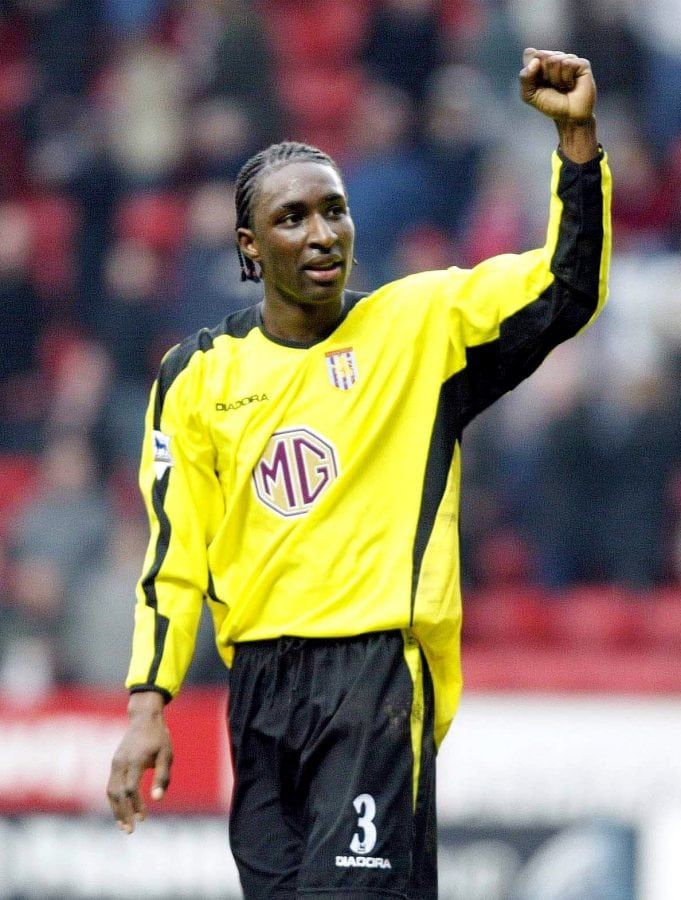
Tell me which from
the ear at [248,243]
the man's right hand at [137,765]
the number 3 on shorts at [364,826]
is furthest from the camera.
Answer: the ear at [248,243]

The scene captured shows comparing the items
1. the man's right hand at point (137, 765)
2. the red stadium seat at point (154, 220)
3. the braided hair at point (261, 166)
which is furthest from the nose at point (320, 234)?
the red stadium seat at point (154, 220)

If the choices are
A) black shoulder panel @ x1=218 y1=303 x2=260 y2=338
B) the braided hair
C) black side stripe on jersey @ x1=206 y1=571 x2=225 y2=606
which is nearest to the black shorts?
black side stripe on jersey @ x1=206 y1=571 x2=225 y2=606

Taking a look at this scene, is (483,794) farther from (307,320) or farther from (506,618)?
(307,320)

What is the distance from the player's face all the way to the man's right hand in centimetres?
103

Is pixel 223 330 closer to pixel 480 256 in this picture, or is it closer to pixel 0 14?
pixel 480 256

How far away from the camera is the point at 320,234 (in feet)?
14.4

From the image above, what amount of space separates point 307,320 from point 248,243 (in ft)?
0.80

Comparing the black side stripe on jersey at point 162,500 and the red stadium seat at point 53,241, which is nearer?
the black side stripe on jersey at point 162,500

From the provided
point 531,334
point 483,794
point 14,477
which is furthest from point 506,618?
point 531,334

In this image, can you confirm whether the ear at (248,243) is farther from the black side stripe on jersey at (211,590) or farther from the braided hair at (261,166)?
the black side stripe on jersey at (211,590)

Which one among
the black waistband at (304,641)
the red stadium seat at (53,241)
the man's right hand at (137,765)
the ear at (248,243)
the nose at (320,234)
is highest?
the red stadium seat at (53,241)

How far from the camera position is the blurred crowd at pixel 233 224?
8.98 m

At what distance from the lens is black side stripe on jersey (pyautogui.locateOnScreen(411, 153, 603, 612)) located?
4.21m

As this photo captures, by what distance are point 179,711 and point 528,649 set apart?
6.08 ft
